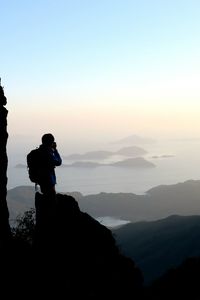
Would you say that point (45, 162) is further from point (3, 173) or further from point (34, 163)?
point (3, 173)

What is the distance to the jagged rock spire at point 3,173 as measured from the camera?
97.8 ft

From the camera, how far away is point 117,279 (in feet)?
96.4

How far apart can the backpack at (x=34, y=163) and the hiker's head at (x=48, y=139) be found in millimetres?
663

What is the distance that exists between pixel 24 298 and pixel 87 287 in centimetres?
377

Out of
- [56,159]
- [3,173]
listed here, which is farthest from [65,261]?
[3,173]

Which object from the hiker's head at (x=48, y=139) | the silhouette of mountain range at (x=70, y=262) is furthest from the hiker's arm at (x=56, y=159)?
the silhouette of mountain range at (x=70, y=262)

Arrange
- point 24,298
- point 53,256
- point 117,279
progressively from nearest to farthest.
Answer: point 24,298, point 53,256, point 117,279

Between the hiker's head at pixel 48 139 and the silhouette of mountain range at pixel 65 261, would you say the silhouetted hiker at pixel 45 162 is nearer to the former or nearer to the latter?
the hiker's head at pixel 48 139

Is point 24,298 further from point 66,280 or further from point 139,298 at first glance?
point 139,298

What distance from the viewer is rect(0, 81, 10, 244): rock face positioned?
2984 centimetres

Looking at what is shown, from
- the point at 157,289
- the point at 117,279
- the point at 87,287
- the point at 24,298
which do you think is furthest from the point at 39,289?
the point at 157,289

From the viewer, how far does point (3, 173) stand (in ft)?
103

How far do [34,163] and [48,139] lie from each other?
1707 mm

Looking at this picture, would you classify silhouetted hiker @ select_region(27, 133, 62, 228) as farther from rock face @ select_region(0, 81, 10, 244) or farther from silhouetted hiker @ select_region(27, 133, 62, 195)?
rock face @ select_region(0, 81, 10, 244)
